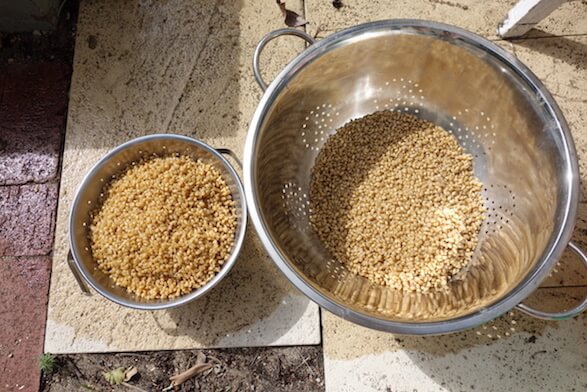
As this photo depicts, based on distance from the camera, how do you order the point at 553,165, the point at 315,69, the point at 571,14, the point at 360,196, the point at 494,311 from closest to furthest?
the point at 494,311, the point at 553,165, the point at 315,69, the point at 360,196, the point at 571,14

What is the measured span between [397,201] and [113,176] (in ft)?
3.24

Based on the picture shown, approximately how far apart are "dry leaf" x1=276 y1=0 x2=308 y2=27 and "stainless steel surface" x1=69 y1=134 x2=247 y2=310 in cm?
69

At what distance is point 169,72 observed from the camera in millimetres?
2088

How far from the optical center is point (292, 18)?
2.11 metres

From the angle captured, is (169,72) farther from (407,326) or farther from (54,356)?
(407,326)

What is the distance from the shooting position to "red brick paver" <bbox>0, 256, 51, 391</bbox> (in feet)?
5.99

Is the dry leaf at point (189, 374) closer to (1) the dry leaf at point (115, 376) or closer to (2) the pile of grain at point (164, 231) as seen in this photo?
(1) the dry leaf at point (115, 376)

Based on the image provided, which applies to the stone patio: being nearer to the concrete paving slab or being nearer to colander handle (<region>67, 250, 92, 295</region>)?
the concrete paving slab

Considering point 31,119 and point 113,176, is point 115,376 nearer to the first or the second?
point 113,176

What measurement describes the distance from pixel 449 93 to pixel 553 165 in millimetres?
462

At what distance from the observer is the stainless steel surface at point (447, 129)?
137 centimetres

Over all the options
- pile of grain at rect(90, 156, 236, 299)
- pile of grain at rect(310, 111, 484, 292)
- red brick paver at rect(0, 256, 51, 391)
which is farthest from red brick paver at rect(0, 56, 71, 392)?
pile of grain at rect(310, 111, 484, 292)

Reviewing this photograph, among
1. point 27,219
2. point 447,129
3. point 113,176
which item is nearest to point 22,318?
point 27,219

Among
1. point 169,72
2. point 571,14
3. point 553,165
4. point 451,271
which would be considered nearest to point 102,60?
point 169,72
